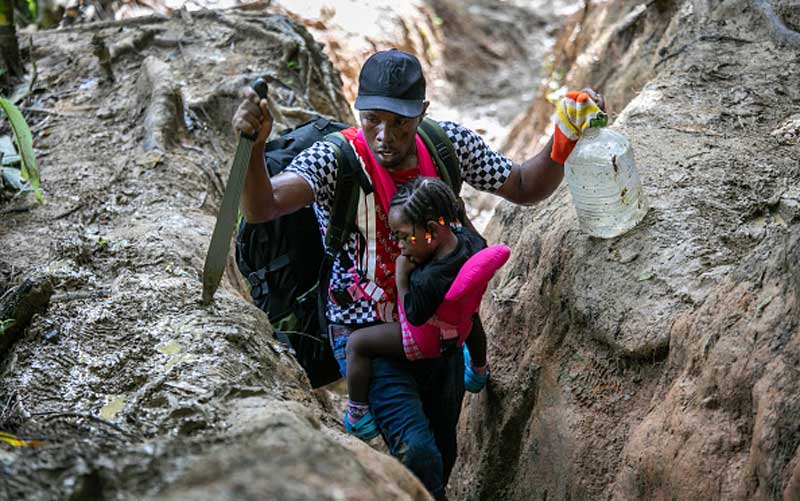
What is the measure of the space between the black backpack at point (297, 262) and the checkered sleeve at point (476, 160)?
0.10 meters

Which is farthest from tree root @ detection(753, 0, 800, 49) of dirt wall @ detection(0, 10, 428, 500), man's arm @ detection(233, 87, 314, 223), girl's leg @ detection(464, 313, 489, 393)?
dirt wall @ detection(0, 10, 428, 500)

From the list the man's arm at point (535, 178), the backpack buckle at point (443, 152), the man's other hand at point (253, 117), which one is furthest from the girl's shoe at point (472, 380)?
the man's other hand at point (253, 117)

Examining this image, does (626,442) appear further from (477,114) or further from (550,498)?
(477,114)

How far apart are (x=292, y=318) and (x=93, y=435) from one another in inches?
65.2

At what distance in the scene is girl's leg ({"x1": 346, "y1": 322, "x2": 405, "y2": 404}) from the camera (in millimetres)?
3809

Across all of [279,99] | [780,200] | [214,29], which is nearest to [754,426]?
[780,200]

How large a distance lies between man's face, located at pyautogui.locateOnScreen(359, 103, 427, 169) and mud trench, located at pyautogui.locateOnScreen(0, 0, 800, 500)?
957 mm

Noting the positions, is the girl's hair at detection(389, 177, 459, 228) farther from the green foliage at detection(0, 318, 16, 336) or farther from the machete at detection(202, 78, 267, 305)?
the green foliage at detection(0, 318, 16, 336)

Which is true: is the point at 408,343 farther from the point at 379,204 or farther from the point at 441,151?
the point at 441,151

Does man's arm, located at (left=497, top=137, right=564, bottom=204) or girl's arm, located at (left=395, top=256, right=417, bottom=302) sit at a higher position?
man's arm, located at (left=497, top=137, right=564, bottom=204)

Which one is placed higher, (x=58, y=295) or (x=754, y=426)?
(x=754, y=426)

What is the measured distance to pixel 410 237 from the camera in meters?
3.57

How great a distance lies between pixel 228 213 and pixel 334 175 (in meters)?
0.48

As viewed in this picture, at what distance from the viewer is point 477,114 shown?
1236 centimetres
